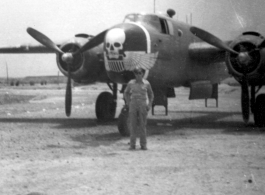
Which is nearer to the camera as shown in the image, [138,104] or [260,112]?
[138,104]

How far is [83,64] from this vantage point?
1500 centimetres

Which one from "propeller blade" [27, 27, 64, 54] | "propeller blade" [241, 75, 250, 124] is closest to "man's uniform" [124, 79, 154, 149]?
"propeller blade" [241, 75, 250, 124]

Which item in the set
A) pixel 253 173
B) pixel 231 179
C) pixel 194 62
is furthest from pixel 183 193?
pixel 194 62

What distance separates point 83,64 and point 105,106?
2.01m

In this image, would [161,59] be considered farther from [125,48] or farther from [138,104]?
[138,104]

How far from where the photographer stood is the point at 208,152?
28.7ft

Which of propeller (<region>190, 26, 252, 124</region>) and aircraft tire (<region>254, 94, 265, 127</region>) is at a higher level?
propeller (<region>190, 26, 252, 124</region>)

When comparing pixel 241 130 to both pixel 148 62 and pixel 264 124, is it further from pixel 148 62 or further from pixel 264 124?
pixel 148 62

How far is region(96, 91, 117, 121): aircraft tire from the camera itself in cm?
1587

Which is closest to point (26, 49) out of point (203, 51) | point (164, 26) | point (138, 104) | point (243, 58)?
point (164, 26)

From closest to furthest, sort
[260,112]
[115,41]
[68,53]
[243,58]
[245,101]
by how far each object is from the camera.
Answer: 1. [115,41]
2. [243,58]
3. [245,101]
4. [260,112]
5. [68,53]

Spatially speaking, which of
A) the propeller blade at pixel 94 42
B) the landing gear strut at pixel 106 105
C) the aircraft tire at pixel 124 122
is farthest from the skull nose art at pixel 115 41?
the landing gear strut at pixel 106 105

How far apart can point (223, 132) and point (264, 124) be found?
203 cm

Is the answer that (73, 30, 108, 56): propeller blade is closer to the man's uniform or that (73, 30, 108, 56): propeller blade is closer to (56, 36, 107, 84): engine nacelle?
(56, 36, 107, 84): engine nacelle
